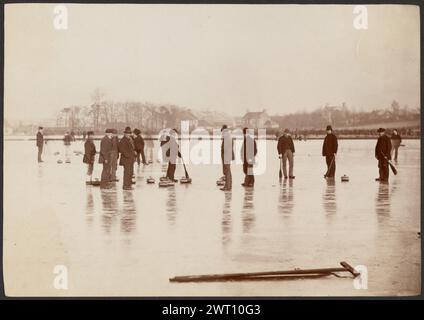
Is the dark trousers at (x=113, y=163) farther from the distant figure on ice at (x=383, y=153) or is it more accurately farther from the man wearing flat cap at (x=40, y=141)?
the distant figure on ice at (x=383, y=153)

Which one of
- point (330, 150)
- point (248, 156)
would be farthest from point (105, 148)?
point (330, 150)

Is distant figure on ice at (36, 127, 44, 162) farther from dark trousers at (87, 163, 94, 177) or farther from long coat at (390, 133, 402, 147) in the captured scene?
long coat at (390, 133, 402, 147)

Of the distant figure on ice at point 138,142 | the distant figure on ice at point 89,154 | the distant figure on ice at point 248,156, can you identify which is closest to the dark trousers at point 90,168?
the distant figure on ice at point 89,154

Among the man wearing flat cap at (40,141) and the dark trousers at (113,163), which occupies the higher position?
the man wearing flat cap at (40,141)

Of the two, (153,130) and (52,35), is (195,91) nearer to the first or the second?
(153,130)

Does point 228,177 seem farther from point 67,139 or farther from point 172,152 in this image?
point 67,139

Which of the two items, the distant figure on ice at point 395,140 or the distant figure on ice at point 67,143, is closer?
the distant figure on ice at point 395,140
